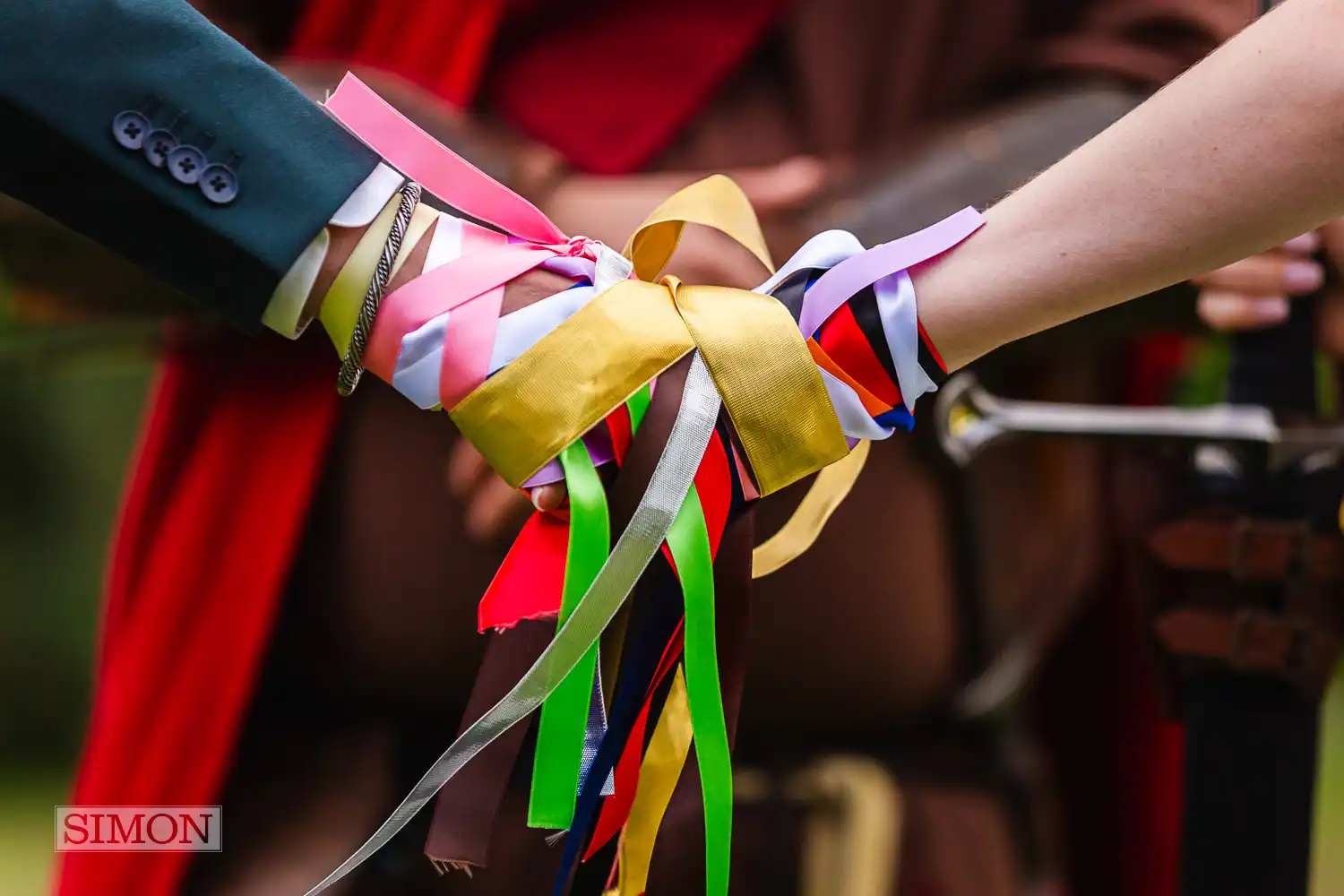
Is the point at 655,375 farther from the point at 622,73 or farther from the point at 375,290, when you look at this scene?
the point at 622,73

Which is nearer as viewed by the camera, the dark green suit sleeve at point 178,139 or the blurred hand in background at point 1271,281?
the dark green suit sleeve at point 178,139

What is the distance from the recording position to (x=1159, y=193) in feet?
0.97

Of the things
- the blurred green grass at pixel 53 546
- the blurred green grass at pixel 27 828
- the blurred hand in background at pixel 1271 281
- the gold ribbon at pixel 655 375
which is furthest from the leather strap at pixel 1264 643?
the blurred green grass at pixel 53 546

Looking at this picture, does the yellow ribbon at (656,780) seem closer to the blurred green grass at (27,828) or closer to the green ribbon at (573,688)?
the green ribbon at (573,688)

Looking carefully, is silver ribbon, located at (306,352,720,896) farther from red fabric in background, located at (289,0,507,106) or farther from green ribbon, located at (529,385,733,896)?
red fabric in background, located at (289,0,507,106)

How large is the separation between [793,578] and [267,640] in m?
0.22

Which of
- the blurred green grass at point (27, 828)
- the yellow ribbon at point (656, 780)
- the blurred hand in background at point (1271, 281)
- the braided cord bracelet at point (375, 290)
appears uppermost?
the blurred hand in background at point (1271, 281)

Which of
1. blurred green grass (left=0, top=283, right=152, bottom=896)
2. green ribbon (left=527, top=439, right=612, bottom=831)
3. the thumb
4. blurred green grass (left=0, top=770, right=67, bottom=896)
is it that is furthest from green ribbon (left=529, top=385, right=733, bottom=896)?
blurred green grass (left=0, top=283, right=152, bottom=896)

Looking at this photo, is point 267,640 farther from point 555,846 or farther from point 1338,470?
point 1338,470

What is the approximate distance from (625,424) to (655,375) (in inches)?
0.7

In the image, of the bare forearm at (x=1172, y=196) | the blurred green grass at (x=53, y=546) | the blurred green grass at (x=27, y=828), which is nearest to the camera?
the bare forearm at (x=1172, y=196)

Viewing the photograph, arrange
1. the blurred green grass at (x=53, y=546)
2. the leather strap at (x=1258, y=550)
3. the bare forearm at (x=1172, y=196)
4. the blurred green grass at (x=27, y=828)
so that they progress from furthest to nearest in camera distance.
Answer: the blurred green grass at (x=53, y=546) → the blurred green grass at (x=27, y=828) → the leather strap at (x=1258, y=550) → the bare forearm at (x=1172, y=196)

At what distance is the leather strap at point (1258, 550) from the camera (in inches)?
17.7

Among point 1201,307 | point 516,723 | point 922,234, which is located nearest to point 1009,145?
point 1201,307
